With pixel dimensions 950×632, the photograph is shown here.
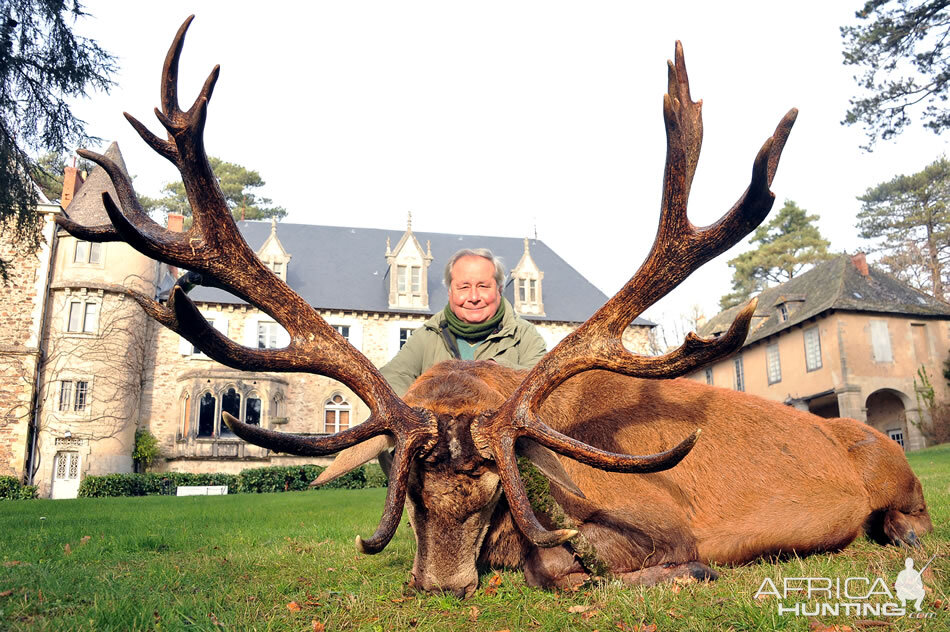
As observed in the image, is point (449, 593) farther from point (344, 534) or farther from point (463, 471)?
point (344, 534)

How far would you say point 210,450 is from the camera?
33250 millimetres

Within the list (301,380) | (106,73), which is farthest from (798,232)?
(106,73)

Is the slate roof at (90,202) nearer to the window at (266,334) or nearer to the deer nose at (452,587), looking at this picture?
the window at (266,334)

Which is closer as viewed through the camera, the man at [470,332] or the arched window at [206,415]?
the man at [470,332]

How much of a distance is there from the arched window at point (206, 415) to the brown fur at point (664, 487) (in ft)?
109

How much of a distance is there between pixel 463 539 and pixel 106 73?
1293 cm

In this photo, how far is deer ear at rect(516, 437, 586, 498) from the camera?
3658 mm

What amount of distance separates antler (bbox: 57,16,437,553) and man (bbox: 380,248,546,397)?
2089 mm

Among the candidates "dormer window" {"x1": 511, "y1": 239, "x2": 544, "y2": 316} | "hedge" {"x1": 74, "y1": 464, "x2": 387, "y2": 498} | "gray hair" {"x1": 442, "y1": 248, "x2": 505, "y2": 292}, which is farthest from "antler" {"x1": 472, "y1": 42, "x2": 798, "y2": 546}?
"dormer window" {"x1": 511, "y1": 239, "x2": 544, "y2": 316}

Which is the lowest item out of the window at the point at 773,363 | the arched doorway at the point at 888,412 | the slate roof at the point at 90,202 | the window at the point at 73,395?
the arched doorway at the point at 888,412

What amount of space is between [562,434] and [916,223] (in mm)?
52829

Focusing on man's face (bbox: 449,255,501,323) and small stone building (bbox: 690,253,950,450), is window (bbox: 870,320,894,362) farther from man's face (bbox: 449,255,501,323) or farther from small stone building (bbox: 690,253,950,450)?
man's face (bbox: 449,255,501,323)

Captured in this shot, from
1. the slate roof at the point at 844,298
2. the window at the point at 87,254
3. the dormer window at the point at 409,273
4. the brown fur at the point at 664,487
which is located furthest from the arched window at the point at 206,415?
the brown fur at the point at 664,487

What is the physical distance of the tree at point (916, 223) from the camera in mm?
45188
